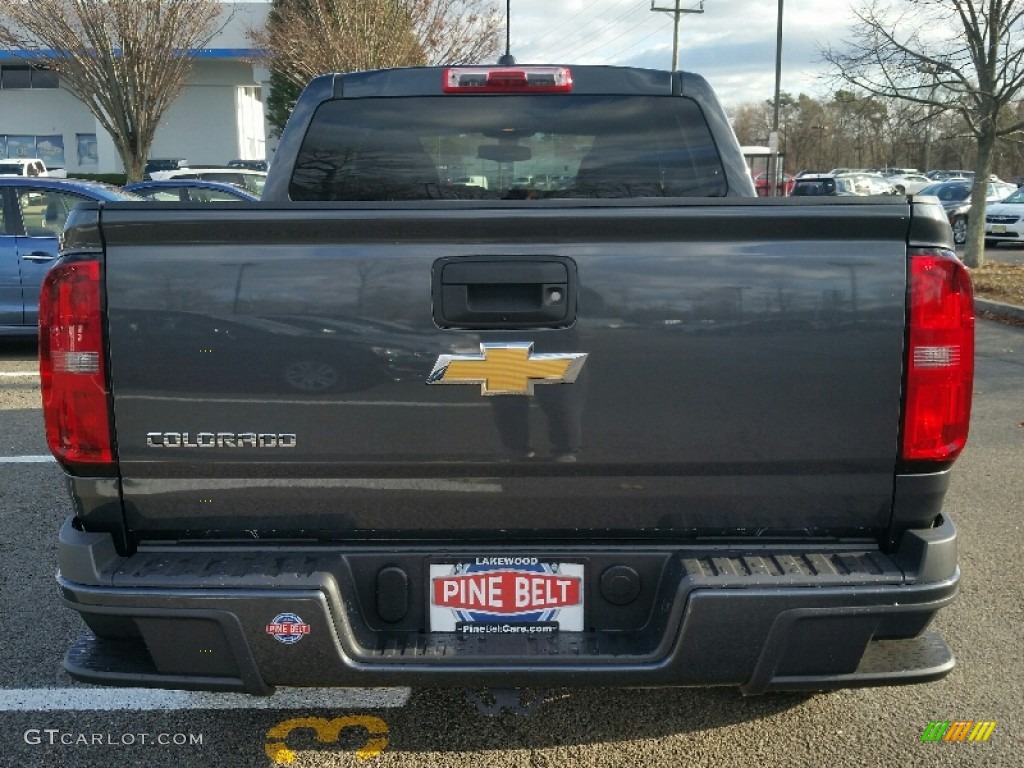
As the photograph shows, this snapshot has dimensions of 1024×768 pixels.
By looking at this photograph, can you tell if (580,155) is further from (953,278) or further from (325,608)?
(325,608)

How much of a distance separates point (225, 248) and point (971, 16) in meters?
15.9

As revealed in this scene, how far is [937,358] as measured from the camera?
2.27m

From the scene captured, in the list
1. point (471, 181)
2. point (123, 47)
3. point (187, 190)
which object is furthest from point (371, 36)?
point (471, 181)

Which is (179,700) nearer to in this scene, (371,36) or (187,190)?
(187,190)

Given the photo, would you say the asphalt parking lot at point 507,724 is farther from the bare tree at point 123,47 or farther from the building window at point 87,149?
the building window at point 87,149

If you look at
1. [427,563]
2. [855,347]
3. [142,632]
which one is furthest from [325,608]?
[855,347]

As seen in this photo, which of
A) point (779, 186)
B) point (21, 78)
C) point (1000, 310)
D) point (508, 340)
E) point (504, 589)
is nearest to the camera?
point (508, 340)

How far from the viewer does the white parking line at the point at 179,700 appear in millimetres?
3207

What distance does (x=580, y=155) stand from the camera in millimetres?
3703

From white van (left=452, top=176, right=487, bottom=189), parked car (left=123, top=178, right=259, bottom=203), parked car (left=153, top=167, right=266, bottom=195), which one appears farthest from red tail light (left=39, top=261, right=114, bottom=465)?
parked car (left=153, top=167, right=266, bottom=195)

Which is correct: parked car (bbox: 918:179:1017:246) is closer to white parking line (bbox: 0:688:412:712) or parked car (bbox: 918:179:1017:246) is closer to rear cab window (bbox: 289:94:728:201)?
rear cab window (bbox: 289:94:728:201)

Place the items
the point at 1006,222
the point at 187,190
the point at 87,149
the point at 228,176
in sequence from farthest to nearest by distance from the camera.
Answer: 1. the point at 87,149
2. the point at 1006,222
3. the point at 228,176
4. the point at 187,190

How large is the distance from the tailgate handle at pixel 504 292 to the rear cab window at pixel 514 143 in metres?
1.44

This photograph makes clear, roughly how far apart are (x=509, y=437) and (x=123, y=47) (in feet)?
76.0
